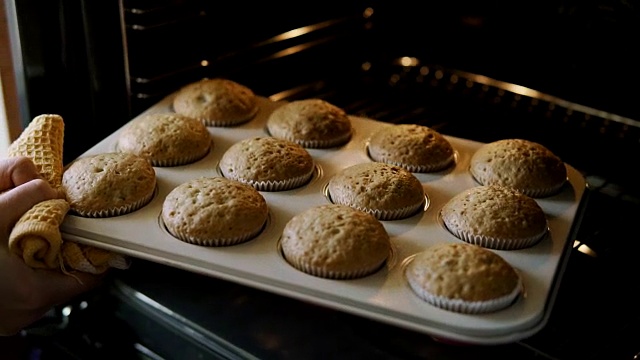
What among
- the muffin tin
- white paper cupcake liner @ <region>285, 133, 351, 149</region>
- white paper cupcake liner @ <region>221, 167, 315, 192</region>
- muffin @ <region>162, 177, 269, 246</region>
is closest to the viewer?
the muffin tin

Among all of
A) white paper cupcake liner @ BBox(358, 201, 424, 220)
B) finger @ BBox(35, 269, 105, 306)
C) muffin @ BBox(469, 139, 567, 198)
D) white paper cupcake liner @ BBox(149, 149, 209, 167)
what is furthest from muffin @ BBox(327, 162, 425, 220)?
finger @ BBox(35, 269, 105, 306)

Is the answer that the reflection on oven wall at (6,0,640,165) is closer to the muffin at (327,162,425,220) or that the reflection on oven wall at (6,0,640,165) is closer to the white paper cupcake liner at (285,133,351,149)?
the white paper cupcake liner at (285,133,351,149)

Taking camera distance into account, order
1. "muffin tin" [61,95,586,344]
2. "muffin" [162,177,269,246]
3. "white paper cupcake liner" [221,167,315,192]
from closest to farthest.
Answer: "muffin tin" [61,95,586,344] < "muffin" [162,177,269,246] < "white paper cupcake liner" [221,167,315,192]

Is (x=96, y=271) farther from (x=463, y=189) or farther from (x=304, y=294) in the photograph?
(x=463, y=189)

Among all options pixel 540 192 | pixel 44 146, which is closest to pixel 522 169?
pixel 540 192

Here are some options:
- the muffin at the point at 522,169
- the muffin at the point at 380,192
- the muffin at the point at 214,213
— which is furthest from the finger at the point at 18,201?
the muffin at the point at 522,169

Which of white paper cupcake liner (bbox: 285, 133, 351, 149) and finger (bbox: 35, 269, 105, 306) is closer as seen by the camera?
finger (bbox: 35, 269, 105, 306)
